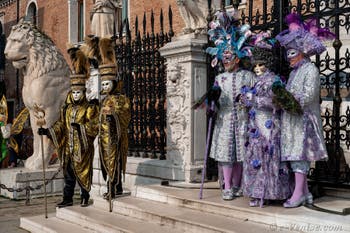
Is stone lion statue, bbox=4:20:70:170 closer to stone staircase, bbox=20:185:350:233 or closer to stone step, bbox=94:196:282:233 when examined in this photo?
stone staircase, bbox=20:185:350:233

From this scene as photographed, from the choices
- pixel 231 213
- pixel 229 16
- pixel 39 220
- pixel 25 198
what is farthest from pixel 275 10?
pixel 25 198

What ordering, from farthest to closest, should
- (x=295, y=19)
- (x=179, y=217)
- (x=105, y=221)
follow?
1. (x=105, y=221)
2. (x=179, y=217)
3. (x=295, y=19)

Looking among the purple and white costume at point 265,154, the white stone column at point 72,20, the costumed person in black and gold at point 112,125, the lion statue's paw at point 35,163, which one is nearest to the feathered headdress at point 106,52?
the costumed person in black and gold at point 112,125

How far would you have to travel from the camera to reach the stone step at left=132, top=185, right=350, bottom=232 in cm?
430

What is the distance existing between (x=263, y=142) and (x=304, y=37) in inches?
46.2

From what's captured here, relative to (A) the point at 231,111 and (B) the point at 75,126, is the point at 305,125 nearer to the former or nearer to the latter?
(A) the point at 231,111

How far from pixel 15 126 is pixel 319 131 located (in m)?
7.24

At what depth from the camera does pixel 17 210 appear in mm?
8078

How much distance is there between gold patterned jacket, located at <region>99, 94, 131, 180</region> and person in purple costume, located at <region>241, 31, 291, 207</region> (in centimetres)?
197

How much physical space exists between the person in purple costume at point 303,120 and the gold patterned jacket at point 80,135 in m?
2.87

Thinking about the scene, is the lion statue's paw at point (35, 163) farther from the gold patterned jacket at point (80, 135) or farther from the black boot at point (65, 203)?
the gold patterned jacket at point (80, 135)

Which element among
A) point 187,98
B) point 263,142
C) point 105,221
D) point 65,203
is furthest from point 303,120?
point 65,203

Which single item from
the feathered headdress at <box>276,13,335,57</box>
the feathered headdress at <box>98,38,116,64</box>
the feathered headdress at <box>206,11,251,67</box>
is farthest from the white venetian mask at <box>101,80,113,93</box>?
the feathered headdress at <box>276,13,335,57</box>

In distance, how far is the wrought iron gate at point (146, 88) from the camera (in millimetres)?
8156
